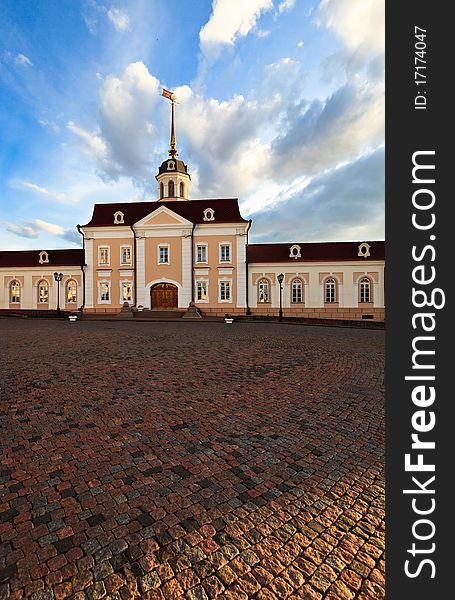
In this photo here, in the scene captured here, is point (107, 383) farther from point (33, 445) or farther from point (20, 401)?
point (33, 445)

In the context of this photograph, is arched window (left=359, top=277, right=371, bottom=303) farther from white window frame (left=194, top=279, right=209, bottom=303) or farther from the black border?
the black border

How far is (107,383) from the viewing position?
6121 millimetres

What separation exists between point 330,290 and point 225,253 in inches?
491

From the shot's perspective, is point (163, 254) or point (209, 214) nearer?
point (163, 254)

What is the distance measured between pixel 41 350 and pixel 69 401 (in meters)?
6.26

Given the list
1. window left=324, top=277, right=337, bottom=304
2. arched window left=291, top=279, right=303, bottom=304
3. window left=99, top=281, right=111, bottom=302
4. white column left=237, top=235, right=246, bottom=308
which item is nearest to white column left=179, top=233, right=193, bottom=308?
white column left=237, top=235, right=246, bottom=308

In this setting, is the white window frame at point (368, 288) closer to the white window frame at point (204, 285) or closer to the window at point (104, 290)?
the white window frame at point (204, 285)

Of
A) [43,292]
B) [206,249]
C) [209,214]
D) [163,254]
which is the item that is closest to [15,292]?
[43,292]

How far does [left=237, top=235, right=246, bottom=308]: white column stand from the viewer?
3098 centimetres

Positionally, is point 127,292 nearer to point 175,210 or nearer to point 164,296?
point 164,296

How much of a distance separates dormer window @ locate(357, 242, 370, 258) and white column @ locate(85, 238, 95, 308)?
30241 mm

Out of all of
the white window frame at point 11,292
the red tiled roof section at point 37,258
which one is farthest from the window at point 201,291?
the white window frame at point 11,292

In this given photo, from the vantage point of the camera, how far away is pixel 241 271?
3117 cm

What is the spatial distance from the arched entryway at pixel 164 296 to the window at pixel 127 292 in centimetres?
237
